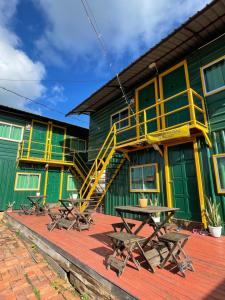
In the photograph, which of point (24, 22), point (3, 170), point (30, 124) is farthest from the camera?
point (30, 124)

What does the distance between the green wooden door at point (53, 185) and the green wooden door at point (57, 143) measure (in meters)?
1.09

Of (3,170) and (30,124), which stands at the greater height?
(30,124)

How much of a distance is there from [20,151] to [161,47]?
35.8 ft

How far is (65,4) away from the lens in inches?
222

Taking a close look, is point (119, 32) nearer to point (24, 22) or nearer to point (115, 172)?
point (24, 22)

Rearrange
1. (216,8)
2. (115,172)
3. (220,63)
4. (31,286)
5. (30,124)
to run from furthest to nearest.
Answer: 1. (30,124)
2. (115,172)
3. (220,63)
4. (216,8)
5. (31,286)

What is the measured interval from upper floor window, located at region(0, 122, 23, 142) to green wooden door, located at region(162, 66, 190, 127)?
1038 centimetres

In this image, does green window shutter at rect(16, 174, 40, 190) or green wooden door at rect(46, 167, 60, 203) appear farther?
green wooden door at rect(46, 167, 60, 203)

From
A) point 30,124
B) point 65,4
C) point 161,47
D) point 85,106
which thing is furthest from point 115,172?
point 30,124

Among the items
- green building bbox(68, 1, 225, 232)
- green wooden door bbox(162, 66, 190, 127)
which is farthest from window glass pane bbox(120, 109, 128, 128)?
green wooden door bbox(162, 66, 190, 127)

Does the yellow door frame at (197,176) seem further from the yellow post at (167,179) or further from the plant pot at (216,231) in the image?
the plant pot at (216,231)

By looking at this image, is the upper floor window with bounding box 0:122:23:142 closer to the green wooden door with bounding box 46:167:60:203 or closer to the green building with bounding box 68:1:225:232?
the green wooden door with bounding box 46:167:60:203

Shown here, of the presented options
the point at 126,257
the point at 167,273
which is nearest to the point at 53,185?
the point at 126,257

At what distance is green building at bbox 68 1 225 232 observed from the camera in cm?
629
